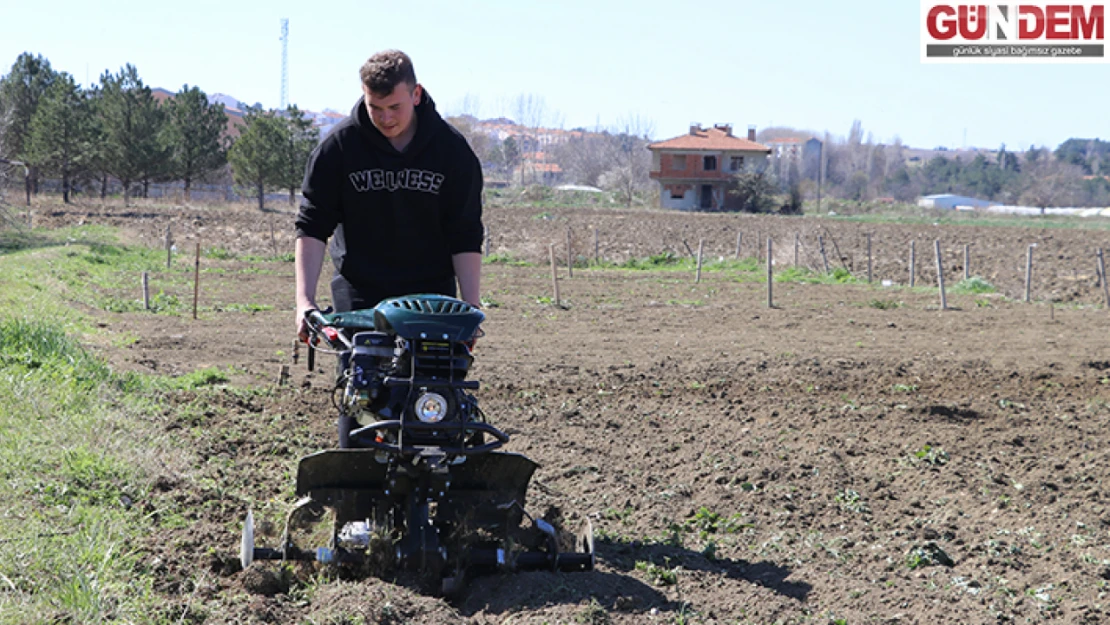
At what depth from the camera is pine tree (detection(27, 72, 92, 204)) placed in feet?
188

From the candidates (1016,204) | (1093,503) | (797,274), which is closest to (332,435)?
(1093,503)

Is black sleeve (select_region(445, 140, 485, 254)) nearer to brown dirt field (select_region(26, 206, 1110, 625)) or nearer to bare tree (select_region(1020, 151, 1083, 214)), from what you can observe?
brown dirt field (select_region(26, 206, 1110, 625))

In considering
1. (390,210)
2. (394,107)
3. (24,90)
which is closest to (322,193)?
(390,210)

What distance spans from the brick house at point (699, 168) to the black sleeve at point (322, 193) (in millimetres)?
77259

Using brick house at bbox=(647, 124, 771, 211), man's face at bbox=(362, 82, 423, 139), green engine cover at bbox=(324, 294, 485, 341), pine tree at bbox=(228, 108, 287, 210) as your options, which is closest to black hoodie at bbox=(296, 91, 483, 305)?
man's face at bbox=(362, 82, 423, 139)

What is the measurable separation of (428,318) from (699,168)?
263ft

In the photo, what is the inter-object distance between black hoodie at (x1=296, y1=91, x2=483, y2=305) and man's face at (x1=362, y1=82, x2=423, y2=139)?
0.14 metres

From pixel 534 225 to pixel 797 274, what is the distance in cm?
2077

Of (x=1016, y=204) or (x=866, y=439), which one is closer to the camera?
(x=866, y=439)

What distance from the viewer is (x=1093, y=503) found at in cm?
660

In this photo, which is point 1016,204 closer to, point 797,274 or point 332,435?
point 797,274

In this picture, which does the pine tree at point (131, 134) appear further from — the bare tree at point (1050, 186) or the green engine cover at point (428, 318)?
the bare tree at point (1050, 186)

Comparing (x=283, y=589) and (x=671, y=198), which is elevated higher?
(x=671, y=198)

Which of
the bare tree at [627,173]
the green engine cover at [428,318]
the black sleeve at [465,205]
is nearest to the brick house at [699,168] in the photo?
the bare tree at [627,173]
